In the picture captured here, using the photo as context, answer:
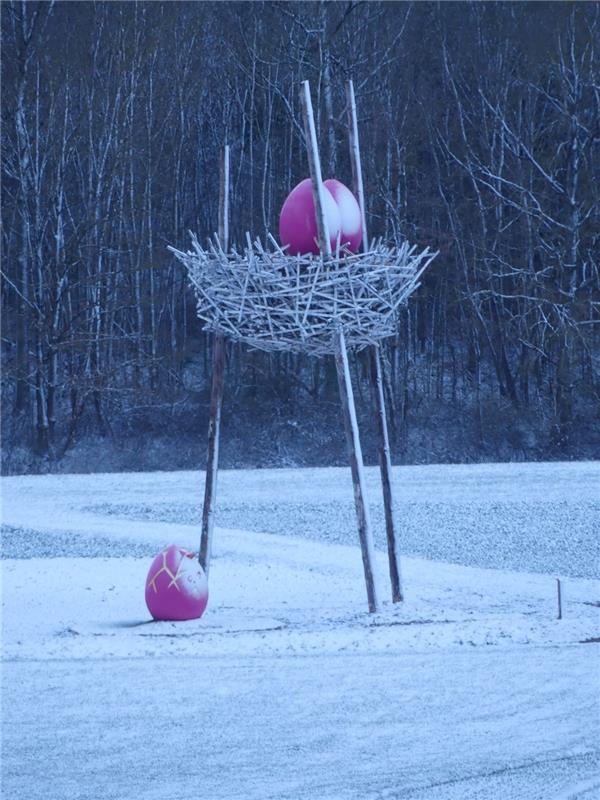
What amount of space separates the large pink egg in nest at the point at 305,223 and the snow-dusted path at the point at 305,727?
2760 mm

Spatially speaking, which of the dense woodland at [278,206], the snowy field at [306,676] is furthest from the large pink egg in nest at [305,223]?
the dense woodland at [278,206]

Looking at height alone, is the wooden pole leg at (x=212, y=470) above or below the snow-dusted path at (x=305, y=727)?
above

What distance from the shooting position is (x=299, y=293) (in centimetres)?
676

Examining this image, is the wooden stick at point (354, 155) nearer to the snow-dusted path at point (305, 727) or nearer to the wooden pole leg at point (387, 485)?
the wooden pole leg at point (387, 485)

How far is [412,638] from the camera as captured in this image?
5.89 m

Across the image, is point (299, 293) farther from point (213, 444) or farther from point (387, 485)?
point (387, 485)

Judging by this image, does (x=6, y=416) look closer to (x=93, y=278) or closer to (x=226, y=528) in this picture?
(x=93, y=278)

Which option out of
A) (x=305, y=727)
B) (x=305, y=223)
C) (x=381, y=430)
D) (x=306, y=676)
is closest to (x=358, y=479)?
(x=381, y=430)

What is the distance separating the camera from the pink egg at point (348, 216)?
7195 millimetres

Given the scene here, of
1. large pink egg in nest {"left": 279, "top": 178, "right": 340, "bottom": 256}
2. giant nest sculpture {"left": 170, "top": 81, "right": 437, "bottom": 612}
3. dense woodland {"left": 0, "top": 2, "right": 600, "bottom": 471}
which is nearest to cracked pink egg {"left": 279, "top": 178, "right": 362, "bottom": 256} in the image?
large pink egg in nest {"left": 279, "top": 178, "right": 340, "bottom": 256}

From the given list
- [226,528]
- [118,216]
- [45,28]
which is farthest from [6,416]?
[226,528]

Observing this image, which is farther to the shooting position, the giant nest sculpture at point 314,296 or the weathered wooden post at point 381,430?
the weathered wooden post at point 381,430

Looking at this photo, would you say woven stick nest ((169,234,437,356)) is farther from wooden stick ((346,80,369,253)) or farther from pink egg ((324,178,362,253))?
wooden stick ((346,80,369,253))

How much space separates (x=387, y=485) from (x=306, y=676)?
2.62m
